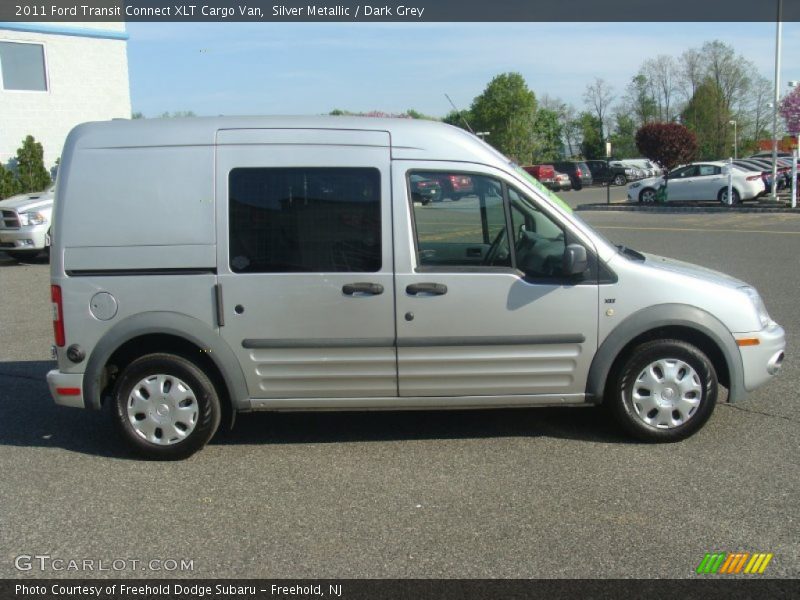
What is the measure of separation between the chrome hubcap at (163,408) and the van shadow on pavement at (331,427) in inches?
12.7

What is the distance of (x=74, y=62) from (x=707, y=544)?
25.0 meters

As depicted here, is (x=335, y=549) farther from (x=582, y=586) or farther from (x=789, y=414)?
(x=789, y=414)

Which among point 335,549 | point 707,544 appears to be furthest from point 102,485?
point 707,544

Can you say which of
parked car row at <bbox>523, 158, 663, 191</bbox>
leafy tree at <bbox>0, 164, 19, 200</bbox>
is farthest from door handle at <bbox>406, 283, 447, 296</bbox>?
parked car row at <bbox>523, 158, 663, 191</bbox>

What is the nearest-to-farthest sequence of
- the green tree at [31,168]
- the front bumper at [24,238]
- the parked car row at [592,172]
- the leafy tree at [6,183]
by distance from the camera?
the front bumper at [24,238]
the leafy tree at [6,183]
the green tree at [31,168]
the parked car row at [592,172]

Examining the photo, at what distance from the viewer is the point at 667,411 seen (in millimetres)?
5348

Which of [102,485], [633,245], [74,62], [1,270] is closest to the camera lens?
[102,485]

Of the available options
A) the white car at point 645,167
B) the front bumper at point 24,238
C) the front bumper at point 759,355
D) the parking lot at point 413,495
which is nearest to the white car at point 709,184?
the front bumper at point 24,238

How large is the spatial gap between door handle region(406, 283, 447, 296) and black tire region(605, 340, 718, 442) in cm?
126

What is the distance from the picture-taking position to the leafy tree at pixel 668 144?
32594mm

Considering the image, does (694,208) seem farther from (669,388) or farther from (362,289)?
(362,289)

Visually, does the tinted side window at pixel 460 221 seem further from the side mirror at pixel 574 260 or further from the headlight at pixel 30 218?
the headlight at pixel 30 218

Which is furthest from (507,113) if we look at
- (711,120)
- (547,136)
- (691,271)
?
(691,271)

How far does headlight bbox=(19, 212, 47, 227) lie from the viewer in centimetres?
1588
